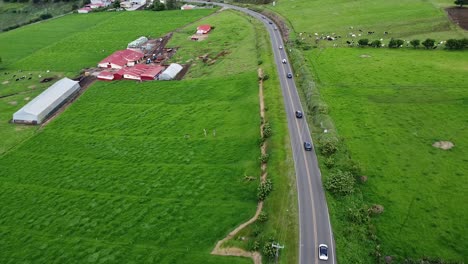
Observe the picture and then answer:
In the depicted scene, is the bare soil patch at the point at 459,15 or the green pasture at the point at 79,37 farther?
the green pasture at the point at 79,37

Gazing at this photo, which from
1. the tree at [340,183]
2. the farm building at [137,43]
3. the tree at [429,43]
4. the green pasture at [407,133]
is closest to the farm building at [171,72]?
the farm building at [137,43]

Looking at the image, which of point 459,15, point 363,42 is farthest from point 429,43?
point 459,15

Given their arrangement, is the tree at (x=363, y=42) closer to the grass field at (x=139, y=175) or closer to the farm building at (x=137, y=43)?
the grass field at (x=139, y=175)

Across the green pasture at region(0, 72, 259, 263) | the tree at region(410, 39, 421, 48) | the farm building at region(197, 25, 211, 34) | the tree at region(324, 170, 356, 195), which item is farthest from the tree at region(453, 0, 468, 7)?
the tree at region(324, 170, 356, 195)

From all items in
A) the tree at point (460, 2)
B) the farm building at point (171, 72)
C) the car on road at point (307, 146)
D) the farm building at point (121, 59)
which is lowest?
the car on road at point (307, 146)

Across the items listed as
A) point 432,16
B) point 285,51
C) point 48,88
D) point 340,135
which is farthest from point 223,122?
point 432,16

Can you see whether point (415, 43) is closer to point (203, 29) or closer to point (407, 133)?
point (407, 133)
